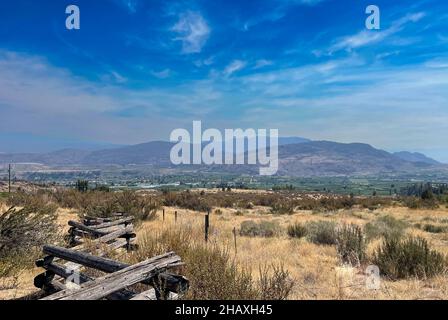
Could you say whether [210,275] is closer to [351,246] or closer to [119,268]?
[119,268]

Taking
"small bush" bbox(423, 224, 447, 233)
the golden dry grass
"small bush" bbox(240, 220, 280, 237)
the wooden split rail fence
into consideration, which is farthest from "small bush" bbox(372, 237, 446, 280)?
"small bush" bbox(423, 224, 447, 233)

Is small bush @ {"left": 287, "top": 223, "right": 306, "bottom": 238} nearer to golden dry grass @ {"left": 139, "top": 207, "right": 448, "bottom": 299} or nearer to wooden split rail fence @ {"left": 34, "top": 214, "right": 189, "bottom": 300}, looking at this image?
golden dry grass @ {"left": 139, "top": 207, "right": 448, "bottom": 299}

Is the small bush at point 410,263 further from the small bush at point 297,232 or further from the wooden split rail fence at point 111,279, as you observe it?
Result: the small bush at point 297,232

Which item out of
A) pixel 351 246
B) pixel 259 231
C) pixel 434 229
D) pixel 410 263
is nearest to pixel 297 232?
pixel 259 231

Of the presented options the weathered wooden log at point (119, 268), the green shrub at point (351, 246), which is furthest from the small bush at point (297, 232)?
the weathered wooden log at point (119, 268)

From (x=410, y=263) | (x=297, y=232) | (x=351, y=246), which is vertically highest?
(x=410, y=263)
